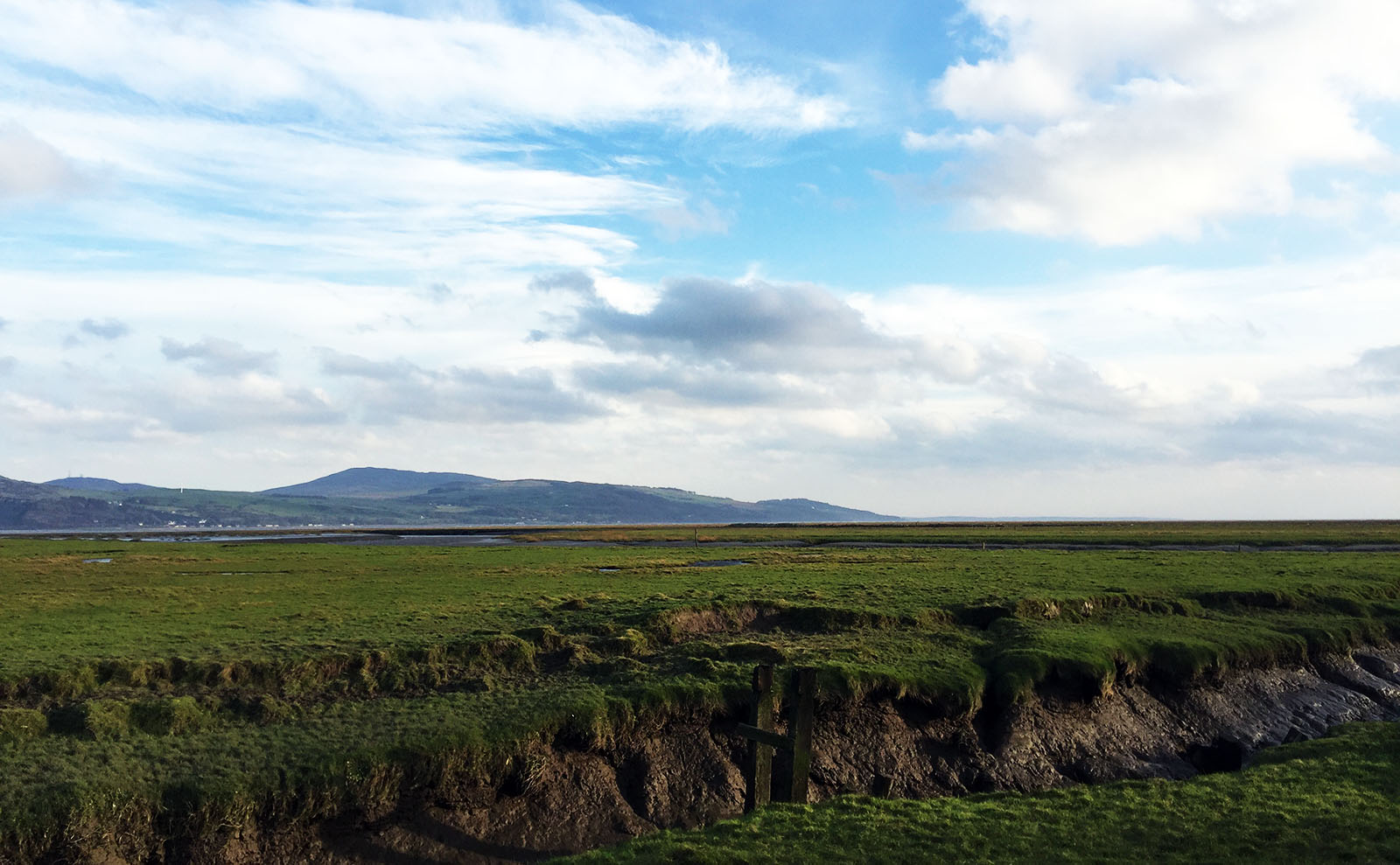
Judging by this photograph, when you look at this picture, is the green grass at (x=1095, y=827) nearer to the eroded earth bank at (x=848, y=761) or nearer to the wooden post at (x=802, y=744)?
the wooden post at (x=802, y=744)

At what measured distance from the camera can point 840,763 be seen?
26.0 m

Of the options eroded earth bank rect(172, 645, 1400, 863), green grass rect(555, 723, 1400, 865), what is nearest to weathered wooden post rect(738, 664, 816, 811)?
green grass rect(555, 723, 1400, 865)

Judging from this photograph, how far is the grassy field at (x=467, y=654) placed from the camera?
20438 mm

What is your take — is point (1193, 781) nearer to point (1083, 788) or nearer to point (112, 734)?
point (1083, 788)

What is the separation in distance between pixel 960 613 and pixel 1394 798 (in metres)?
20.4

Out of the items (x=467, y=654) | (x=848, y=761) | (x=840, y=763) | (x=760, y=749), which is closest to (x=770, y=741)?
(x=760, y=749)

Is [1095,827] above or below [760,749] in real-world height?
below

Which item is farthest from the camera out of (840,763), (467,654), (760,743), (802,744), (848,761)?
(467,654)

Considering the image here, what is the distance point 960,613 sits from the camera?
3897 cm

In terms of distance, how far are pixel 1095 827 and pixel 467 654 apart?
66.8 feet

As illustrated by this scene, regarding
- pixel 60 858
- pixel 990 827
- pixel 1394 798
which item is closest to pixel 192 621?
pixel 60 858

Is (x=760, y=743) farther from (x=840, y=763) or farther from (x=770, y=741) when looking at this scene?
(x=840, y=763)

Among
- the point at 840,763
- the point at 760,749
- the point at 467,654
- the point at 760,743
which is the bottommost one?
the point at 840,763

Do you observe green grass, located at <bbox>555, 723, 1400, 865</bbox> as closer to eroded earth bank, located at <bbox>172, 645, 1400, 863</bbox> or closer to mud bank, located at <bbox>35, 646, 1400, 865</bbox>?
eroded earth bank, located at <bbox>172, 645, 1400, 863</bbox>
